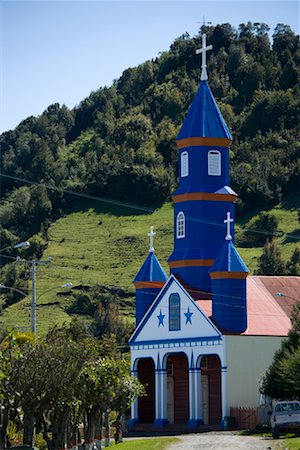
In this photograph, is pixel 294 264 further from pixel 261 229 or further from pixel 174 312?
pixel 174 312

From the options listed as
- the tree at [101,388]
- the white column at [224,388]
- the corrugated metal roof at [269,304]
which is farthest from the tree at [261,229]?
the tree at [101,388]

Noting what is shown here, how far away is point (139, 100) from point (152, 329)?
375 feet

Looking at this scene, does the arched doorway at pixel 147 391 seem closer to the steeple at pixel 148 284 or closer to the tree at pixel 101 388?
the steeple at pixel 148 284

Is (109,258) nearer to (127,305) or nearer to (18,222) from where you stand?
(127,305)

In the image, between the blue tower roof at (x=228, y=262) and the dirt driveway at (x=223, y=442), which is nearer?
the dirt driveway at (x=223, y=442)

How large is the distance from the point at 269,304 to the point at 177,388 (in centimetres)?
683

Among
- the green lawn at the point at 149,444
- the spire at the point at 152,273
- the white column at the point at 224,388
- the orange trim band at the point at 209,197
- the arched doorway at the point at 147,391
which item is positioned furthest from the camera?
the spire at the point at 152,273

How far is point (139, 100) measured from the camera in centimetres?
18250

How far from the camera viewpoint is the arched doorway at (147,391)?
72375 mm

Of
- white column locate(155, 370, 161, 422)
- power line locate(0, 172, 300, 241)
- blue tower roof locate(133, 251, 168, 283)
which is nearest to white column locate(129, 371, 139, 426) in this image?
white column locate(155, 370, 161, 422)

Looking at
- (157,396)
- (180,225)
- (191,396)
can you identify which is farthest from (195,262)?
(191,396)

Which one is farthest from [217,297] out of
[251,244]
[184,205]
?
→ [251,244]

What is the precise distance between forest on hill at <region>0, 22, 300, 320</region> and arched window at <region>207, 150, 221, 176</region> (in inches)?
2218

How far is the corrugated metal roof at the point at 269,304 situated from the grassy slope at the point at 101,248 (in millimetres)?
37487
